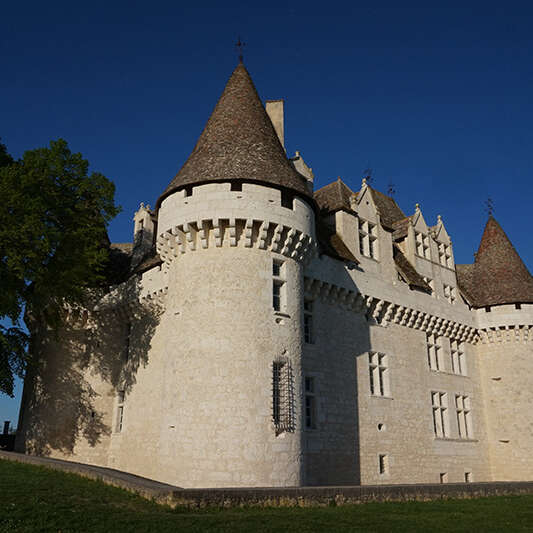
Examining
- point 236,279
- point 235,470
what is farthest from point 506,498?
point 236,279

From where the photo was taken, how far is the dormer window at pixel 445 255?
26.3m

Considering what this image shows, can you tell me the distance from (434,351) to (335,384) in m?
7.54

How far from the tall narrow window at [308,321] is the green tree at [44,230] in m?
7.07

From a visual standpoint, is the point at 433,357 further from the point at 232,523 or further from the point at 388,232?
the point at 232,523

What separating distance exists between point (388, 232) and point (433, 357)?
19.2ft

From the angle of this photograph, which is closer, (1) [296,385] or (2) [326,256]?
(1) [296,385]

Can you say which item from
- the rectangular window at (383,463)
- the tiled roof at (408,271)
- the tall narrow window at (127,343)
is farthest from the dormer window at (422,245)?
the tall narrow window at (127,343)

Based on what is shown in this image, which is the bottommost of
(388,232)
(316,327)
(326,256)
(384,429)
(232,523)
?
(232,523)

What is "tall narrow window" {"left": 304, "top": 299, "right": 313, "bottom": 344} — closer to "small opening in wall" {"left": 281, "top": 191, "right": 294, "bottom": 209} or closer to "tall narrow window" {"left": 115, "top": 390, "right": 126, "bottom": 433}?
"small opening in wall" {"left": 281, "top": 191, "right": 294, "bottom": 209}

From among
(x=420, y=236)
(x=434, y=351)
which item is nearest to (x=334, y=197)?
(x=420, y=236)

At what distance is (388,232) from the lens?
22.9 meters

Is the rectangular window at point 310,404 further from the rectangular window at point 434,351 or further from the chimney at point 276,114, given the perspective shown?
the chimney at point 276,114

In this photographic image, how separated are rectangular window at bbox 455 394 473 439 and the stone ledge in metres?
7.87

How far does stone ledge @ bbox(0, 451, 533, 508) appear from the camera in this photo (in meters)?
10.4
